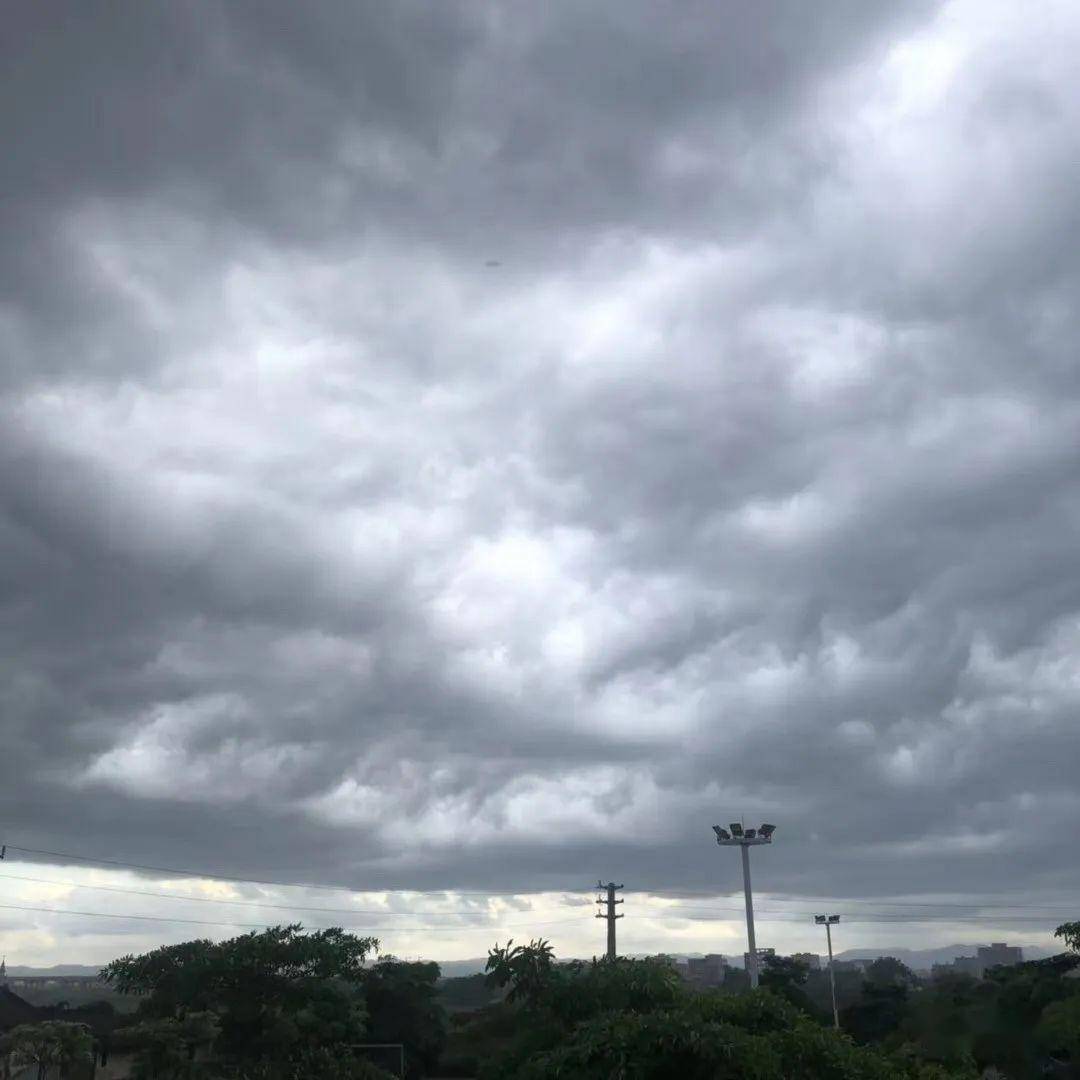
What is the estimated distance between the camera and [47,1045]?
4581 cm

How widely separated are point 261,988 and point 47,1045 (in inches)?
704

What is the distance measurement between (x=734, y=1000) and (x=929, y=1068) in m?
5.02

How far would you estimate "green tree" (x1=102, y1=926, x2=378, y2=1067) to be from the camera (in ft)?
192

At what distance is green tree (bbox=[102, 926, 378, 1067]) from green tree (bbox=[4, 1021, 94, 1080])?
9073 mm

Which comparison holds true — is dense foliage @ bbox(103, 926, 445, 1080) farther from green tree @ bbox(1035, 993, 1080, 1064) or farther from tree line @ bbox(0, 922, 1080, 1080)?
green tree @ bbox(1035, 993, 1080, 1064)

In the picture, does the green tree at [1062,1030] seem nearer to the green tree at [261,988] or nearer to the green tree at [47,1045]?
the green tree at [261,988]

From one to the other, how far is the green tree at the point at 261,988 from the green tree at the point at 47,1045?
907 centimetres

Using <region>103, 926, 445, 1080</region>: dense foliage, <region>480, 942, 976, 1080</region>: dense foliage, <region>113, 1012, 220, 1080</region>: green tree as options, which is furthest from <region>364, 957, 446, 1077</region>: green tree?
<region>480, 942, 976, 1080</region>: dense foliage

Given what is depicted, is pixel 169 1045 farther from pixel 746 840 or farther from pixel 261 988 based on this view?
pixel 746 840

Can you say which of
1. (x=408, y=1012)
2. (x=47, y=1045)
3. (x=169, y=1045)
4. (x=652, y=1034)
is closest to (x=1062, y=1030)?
(x=652, y=1034)

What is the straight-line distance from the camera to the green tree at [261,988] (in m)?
58.4

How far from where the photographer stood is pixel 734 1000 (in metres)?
29.7

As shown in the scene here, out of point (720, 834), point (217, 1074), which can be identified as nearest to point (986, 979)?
point (720, 834)

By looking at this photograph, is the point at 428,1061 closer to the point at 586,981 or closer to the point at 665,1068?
the point at 586,981
